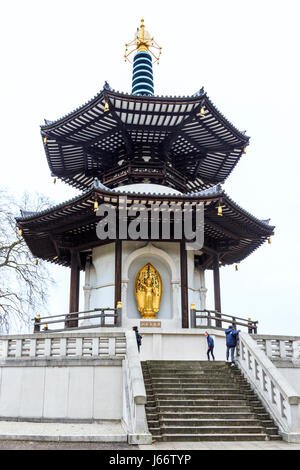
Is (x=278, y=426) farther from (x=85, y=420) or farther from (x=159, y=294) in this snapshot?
(x=159, y=294)

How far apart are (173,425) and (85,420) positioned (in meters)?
2.70

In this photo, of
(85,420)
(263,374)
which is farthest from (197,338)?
(85,420)

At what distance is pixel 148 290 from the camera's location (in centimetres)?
1747

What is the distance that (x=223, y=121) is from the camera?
58.3 ft

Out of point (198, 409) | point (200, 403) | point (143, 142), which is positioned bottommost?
point (198, 409)

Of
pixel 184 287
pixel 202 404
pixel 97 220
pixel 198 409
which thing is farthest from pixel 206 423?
pixel 97 220

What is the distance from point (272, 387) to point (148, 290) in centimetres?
716

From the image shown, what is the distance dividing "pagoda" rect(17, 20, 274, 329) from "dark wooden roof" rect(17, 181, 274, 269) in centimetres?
4

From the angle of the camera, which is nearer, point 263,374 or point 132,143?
point 263,374

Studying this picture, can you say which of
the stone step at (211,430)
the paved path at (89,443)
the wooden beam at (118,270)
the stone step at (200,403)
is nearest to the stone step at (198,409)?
the stone step at (200,403)

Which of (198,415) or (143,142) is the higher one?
(143,142)

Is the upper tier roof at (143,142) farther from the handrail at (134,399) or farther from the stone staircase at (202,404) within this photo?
the stone staircase at (202,404)

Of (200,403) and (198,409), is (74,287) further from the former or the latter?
(198,409)

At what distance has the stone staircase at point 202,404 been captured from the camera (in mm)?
9922
